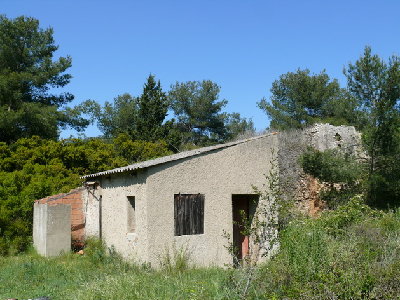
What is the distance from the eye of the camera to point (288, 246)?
295 inches

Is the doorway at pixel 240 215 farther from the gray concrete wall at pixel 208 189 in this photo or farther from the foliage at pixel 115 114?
the foliage at pixel 115 114

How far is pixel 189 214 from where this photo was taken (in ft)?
38.3

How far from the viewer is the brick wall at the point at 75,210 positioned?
50.8 ft

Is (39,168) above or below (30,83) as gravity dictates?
below

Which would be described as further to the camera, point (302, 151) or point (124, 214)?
point (302, 151)

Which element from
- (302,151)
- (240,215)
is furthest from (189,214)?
(302,151)

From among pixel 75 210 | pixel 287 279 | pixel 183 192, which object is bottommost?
pixel 287 279

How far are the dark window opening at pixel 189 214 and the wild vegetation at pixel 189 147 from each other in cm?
69

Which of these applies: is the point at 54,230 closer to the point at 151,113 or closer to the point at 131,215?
the point at 131,215

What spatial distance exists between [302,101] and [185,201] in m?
21.5

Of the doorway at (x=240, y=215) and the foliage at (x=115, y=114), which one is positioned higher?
the foliage at (x=115, y=114)

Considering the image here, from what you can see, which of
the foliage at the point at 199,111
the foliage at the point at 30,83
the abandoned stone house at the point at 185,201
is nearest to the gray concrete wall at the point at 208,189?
the abandoned stone house at the point at 185,201

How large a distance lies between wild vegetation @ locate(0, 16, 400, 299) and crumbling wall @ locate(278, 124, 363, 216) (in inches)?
59.1

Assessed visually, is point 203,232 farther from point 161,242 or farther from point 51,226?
point 51,226
